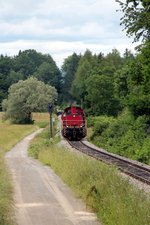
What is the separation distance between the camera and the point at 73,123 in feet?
167

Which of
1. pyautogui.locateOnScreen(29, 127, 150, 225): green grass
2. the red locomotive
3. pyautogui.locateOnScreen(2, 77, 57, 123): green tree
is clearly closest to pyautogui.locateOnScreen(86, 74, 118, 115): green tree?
pyautogui.locateOnScreen(2, 77, 57, 123): green tree

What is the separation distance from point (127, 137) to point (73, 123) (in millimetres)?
9315

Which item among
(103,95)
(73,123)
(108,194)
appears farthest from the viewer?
(103,95)

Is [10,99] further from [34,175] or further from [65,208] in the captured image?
[65,208]

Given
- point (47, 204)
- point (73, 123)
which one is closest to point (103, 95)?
point (73, 123)

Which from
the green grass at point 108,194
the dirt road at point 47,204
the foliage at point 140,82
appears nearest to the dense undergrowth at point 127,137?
the foliage at point 140,82

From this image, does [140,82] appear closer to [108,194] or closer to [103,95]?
[108,194]

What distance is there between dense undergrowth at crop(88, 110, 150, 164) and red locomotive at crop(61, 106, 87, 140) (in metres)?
2.29

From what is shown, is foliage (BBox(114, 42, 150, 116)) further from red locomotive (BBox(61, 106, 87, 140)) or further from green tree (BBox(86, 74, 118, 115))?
green tree (BBox(86, 74, 118, 115))

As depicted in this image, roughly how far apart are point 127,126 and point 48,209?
32149mm

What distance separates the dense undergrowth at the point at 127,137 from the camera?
36.6m

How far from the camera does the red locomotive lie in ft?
167

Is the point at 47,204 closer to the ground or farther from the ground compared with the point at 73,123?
closer to the ground

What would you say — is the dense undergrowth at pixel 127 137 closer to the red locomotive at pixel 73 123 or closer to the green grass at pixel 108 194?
the red locomotive at pixel 73 123
